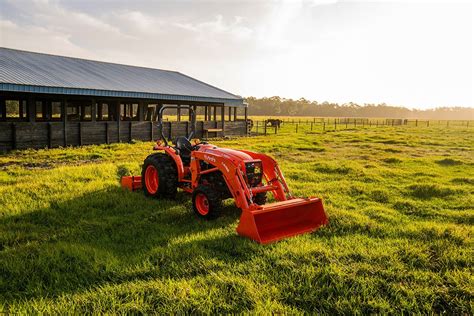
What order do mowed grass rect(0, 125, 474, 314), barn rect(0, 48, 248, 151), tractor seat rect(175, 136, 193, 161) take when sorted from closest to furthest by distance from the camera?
mowed grass rect(0, 125, 474, 314) → tractor seat rect(175, 136, 193, 161) → barn rect(0, 48, 248, 151)

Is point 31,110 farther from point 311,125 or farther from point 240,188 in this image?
point 311,125

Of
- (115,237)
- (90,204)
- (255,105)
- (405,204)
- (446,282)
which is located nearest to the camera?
(446,282)

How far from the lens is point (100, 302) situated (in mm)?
3246

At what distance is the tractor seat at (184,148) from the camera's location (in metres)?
6.82

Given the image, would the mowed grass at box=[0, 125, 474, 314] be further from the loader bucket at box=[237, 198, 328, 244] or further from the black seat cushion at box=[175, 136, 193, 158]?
the black seat cushion at box=[175, 136, 193, 158]

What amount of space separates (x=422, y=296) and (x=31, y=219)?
5.34 m

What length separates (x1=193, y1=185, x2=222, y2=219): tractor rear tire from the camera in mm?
5387

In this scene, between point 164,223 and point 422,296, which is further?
point 164,223

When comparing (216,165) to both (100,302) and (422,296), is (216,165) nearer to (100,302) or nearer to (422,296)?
(100,302)

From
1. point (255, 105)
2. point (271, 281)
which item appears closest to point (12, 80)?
point (271, 281)

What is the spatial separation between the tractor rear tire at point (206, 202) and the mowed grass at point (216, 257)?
16cm

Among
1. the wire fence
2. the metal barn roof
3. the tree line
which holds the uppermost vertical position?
the tree line

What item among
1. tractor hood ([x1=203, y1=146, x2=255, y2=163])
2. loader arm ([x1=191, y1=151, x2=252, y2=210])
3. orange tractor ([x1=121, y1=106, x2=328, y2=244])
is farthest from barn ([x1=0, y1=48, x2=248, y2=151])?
loader arm ([x1=191, y1=151, x2=252, y2=210])

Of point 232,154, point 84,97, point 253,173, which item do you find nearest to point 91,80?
point 84,97
